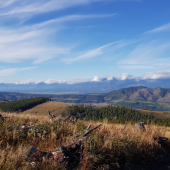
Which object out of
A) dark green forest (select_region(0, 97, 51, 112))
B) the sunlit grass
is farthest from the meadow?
dark green forest (select_region(0, 97, 51, 112))

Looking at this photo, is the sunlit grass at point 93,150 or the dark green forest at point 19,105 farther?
the dark green forest at point 19,105

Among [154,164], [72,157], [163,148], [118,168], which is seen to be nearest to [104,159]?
[118,168]

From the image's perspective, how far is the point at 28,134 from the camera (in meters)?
8.12

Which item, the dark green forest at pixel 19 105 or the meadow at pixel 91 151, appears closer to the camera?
the meadow at pixel 91 151

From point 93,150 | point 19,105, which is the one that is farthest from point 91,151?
point 19,105

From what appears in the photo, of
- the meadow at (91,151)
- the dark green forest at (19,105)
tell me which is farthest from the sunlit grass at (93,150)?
the dark green forest at (19,105)

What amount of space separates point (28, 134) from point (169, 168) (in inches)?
286

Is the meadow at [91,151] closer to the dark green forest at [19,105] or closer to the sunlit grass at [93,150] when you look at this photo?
the sunlit grass at [93,150]

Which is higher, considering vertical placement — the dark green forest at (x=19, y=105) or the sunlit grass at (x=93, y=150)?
the sunlit grass at (x=93, y=150)

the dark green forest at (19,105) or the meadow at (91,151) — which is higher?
the meadow at (91,151)

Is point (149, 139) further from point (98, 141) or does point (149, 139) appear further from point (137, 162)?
point (98, 141)

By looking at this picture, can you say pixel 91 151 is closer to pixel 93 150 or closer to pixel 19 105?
pixel 93 150

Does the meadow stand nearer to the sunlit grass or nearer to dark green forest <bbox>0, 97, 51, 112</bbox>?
the sunlit grass

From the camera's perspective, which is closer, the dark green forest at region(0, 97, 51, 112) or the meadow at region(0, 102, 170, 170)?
the meadow at region(0, 102, 170, 170)
